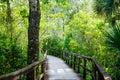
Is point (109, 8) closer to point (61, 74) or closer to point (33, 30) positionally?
point (61, 74)

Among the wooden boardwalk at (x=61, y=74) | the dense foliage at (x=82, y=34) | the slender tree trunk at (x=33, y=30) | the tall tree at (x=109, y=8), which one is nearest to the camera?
the slender tree trunk at (x=33, y=30)

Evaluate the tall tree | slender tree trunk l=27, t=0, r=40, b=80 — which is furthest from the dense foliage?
slender tree trunk l=27, t=0, r=40, b=80

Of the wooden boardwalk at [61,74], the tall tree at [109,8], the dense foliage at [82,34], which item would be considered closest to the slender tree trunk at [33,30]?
the dense foliage at [82,34]

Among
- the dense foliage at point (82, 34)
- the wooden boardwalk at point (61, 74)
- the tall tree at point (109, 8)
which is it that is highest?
the tall tree at point (109, 8)

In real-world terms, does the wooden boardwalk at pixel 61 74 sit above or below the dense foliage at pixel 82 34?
below

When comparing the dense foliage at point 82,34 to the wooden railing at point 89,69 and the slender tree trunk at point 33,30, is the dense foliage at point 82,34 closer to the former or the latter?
the wooden railing at point 89,69

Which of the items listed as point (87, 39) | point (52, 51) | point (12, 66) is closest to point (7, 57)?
point (12, 66)

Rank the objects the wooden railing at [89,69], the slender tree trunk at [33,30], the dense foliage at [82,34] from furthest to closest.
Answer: the dense foliage at [82,34]
the slender tree trunk at [33,30]
the wooden railing at [89,69]

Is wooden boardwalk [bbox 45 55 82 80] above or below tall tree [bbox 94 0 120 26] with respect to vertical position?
below

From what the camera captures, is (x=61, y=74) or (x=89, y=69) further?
(x=61, y=74)

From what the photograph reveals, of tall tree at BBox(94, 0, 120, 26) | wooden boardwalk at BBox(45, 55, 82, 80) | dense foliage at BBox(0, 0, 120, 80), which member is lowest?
wooden boardwalk at BBox(45, 55, 82, 80)

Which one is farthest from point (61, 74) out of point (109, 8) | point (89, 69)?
point (109, 8)

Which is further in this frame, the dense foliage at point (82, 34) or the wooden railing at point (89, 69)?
the dense foliage at point (82, 34)

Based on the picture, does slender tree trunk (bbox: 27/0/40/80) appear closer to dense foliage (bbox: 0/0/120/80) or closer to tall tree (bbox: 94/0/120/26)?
dense foliage (bbox: 0/0/120/80)
